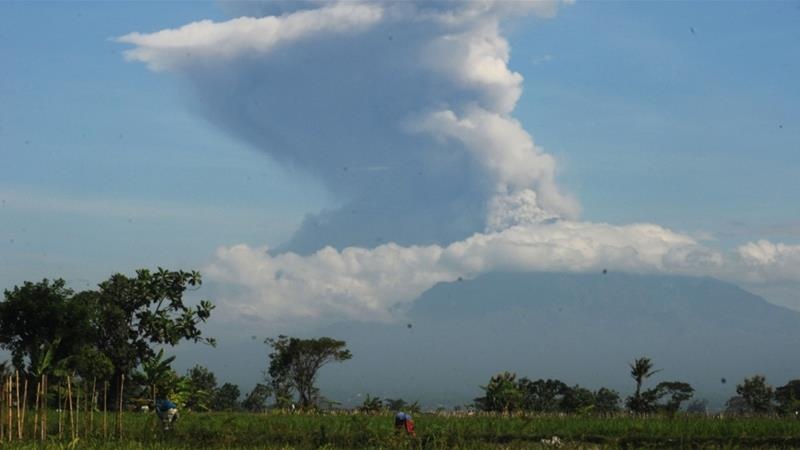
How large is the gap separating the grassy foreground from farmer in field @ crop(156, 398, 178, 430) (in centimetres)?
36

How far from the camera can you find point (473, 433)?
3441cm

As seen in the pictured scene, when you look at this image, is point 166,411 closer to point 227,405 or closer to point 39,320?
point 39,320

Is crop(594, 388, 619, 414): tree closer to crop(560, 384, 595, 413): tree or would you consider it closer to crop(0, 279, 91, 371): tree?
crop(560, 384, 595, 413): tree

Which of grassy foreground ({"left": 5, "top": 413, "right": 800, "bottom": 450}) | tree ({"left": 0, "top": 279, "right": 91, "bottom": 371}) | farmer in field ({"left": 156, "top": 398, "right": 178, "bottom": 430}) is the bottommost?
grassy foreground ({"left": 5, "top": 413, "right": 800, "bottom": 450})

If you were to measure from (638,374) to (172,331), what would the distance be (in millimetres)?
26914

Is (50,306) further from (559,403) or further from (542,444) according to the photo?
(559,403)

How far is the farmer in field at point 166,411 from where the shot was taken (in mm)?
33812

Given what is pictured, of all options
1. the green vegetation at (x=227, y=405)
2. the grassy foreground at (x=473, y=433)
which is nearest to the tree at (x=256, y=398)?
the green vegetation at (x=227, y=405)

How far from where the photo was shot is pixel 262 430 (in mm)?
35469

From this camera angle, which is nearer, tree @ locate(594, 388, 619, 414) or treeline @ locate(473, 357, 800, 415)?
treeline @ locate(473, 357, 800, 415)

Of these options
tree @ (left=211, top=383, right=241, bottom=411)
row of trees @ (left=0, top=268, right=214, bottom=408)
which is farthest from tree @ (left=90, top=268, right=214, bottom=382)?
tree @ (left=211, top=383, right=241, bottom=411)

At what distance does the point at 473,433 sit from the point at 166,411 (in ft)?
34.0

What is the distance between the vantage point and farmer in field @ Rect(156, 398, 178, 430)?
33.8m

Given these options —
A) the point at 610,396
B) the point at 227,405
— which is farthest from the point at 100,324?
the point at 610,396
